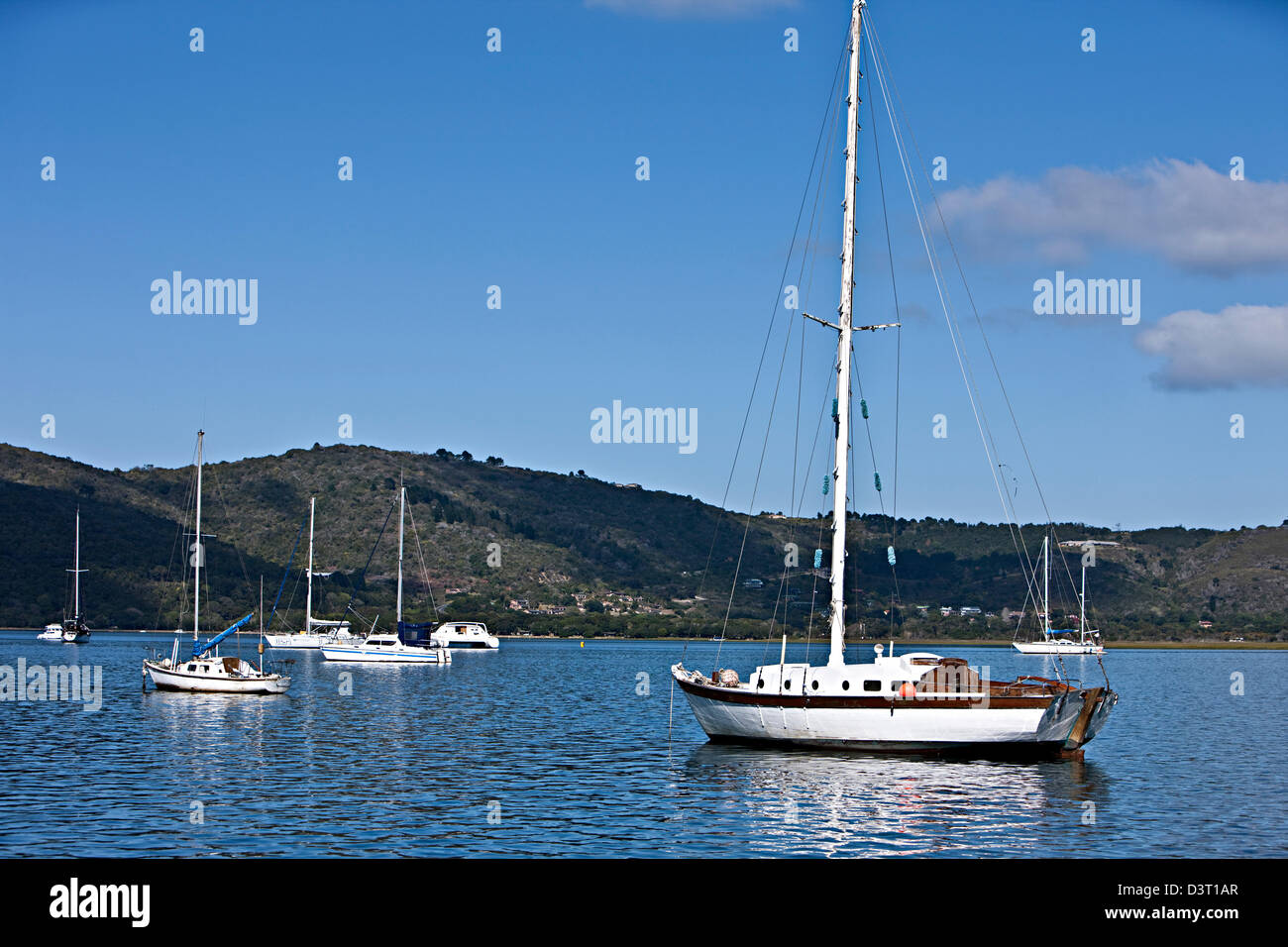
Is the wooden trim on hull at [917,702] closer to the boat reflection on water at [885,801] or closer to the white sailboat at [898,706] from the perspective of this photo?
the white sailboat at [898,706]

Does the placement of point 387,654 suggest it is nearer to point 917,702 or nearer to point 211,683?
point 211,683

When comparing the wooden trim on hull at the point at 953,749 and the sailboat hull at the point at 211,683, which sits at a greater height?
the wooden trim on hull at the point at 953,749

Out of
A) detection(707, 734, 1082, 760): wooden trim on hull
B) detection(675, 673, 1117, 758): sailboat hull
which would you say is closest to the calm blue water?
detection(707, 734, 1082, 760): wooden trim on hull

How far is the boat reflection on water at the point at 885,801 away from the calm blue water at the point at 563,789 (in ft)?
0.38

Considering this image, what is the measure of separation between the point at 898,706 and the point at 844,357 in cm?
1293

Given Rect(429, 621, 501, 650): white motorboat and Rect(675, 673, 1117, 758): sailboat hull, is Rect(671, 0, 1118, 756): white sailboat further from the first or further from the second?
Rect(429, 621, 501, 650): white motorboat

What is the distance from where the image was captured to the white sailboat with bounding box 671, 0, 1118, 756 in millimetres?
43406

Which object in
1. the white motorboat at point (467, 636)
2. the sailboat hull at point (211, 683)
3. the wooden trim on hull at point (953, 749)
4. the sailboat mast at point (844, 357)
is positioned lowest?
the white motorboat at point (467, 636)

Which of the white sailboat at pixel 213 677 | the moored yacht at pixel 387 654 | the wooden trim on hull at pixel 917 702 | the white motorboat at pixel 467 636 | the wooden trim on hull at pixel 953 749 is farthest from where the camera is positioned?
the white motorboat at pixel 467 636

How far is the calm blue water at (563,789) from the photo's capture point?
2983 centimetres

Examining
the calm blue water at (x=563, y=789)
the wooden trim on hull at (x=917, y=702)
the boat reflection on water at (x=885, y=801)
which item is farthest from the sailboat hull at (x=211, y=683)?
the wooden trim on hull at (x=917, y=702)

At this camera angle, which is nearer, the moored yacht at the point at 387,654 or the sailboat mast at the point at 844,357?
the sailboat mast at the point at 844,357
